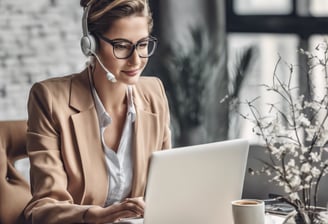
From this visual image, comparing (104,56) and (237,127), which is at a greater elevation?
(104,56)

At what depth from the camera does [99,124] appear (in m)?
2.71

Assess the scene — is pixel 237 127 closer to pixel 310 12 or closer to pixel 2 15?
pixel 310 12

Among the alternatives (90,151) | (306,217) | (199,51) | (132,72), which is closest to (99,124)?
(90,151)

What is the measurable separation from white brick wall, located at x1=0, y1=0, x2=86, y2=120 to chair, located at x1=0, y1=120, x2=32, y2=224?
2.25 meters

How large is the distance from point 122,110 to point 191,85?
7.25 ft

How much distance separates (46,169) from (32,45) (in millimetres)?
2703

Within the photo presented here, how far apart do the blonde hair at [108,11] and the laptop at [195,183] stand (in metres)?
0.70

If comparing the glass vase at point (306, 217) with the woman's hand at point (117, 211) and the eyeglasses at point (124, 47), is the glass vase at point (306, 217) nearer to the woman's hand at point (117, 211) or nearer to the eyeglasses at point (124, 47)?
the woman's hand at point (117, 211)

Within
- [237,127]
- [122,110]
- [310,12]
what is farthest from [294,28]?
[122,110]

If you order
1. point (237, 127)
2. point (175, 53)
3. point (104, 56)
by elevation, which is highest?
point (104, 56)

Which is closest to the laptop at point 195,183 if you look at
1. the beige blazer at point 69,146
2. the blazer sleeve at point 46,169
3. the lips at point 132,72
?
the blazer sleeve at point 46,169

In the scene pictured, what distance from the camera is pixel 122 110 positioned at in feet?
9.16

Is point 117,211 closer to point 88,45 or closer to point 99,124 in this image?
point 99,124

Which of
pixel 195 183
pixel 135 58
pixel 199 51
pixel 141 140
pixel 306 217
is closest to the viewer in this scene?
pixel 306 217
